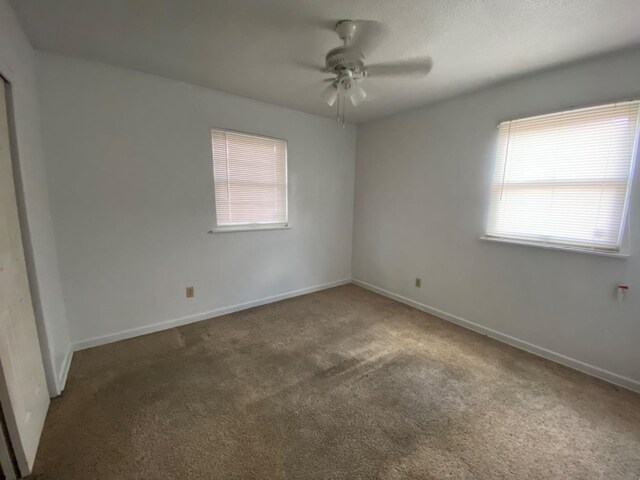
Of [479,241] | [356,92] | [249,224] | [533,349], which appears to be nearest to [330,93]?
[356,92]

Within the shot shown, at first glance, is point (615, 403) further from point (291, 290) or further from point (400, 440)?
point (291, 290)

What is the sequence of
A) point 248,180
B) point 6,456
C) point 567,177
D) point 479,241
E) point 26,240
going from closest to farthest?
point 6,456
point 26,240
point 567,177
point 479,241
point 248,180

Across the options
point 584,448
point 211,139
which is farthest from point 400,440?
point 211,139

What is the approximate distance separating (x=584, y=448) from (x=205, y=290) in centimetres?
319

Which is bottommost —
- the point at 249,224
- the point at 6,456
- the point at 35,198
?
the point at 6,456

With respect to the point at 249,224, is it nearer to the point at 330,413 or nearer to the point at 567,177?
the point at 330,413

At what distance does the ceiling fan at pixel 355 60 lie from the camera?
5.42ft

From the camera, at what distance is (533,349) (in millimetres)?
2430

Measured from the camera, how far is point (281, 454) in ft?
4.69

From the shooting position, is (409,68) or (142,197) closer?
(409,68)

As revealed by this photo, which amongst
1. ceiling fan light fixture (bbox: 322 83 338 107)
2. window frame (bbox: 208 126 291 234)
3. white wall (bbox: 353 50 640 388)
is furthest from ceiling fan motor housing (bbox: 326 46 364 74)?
white wall (bbox: 353 50 640 388)

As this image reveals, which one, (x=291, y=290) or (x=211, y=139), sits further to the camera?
(x=291, y=290)

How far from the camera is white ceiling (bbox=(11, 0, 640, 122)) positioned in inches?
59.5

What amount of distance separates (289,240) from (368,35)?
2355 mm
